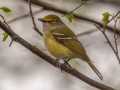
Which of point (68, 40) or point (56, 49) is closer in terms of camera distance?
point (56, 49)

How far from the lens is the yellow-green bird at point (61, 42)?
4.10 m

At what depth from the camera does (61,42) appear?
4250 millimetres

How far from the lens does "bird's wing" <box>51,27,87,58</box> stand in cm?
415

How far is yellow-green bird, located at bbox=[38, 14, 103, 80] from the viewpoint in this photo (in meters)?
4.10

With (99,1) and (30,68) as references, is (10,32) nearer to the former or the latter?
(99,1)

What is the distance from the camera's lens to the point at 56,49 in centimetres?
412

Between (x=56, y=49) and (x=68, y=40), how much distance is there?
257mm

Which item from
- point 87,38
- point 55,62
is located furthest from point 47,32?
point 87,38

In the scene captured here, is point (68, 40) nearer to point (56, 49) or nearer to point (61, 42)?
point (61, 42)

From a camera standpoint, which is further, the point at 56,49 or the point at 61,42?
the point at 61,42

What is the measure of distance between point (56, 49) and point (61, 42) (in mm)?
163

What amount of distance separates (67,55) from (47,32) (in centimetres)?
48

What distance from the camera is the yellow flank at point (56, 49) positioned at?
4.10 m

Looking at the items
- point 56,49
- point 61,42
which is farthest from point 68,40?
point 56,49
